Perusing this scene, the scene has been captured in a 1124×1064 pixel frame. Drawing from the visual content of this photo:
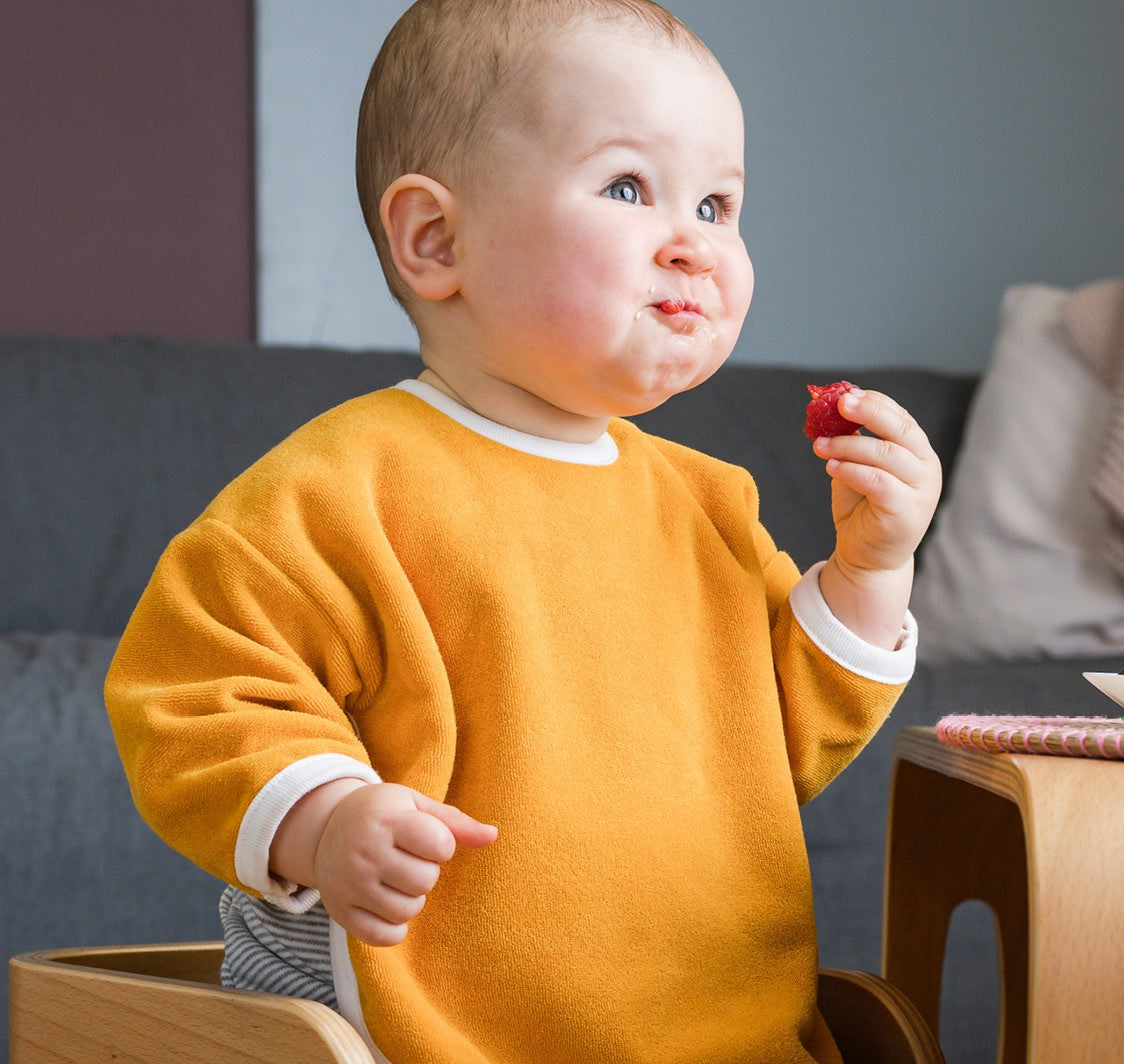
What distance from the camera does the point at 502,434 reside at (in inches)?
30.0

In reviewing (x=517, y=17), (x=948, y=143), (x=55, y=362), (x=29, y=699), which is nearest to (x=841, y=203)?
(x=948, y=143)

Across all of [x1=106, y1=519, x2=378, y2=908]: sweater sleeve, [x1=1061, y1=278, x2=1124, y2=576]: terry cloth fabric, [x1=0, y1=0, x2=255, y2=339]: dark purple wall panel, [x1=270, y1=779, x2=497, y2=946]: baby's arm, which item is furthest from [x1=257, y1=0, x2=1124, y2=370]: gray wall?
[x1=270, y1=779, x2=497, y2=946]: baby's arm

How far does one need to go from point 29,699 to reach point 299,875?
87 cm

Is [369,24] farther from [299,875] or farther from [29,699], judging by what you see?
[299,875]

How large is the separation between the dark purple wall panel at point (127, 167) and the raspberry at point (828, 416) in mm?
1815

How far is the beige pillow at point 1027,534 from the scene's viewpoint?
6.24ft

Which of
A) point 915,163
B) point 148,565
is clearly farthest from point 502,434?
point 915,163

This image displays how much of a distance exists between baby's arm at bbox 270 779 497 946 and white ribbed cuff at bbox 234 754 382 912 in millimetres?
18

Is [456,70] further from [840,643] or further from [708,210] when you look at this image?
[840,643]

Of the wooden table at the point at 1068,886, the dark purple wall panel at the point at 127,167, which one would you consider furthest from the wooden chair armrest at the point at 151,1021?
the dark purple wall panel at the point at 127,167

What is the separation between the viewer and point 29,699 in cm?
139

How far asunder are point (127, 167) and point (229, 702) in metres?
1.92

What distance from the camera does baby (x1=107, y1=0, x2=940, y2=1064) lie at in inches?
25.7

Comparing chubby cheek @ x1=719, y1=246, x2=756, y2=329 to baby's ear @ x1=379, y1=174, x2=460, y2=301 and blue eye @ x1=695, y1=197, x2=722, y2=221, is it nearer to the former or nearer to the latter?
blue eye @ x1=695, y1=197, x2=722, y2=221
